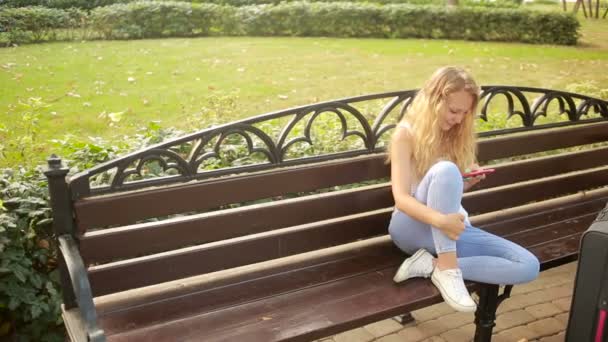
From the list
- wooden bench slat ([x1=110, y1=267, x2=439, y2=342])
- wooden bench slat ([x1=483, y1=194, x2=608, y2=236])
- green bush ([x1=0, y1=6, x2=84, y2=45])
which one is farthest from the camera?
green bush ([x1=0, y1=6, x2=84, y2=45])

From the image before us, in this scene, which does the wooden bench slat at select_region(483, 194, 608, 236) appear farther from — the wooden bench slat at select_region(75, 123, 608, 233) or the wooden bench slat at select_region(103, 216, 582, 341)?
the wooden bench slat at select_region(103, 216, 582, 341)

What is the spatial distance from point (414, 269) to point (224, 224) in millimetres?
813

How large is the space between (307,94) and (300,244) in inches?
177

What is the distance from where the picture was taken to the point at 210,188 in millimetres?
2537

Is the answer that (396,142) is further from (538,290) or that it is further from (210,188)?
(538,290)

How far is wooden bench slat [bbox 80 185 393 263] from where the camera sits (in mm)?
2344

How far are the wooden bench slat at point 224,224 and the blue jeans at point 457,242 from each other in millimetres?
204

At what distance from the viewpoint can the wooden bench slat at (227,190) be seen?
2.32 meters

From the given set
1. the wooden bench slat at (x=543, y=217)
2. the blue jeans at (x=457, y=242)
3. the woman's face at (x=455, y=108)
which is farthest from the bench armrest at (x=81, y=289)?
the wooden bench slat at (x=543, y=217)

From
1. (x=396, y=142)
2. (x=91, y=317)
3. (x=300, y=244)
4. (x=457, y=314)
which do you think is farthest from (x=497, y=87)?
(x=91, y=317)

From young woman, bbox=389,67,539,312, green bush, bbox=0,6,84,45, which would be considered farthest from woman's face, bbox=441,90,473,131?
green bush, bbox=0,6,84,45

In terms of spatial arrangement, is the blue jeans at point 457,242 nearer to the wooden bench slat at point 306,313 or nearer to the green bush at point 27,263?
the wooden bench slat at point 306,313

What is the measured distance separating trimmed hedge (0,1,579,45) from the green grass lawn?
0.22 metres

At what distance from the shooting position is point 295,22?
34.7ft
